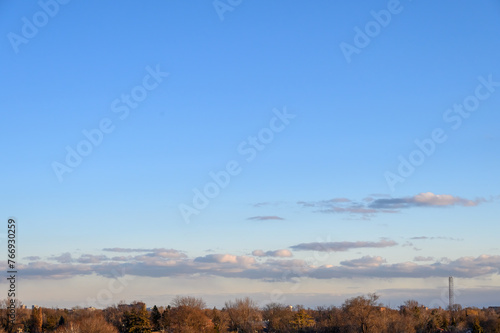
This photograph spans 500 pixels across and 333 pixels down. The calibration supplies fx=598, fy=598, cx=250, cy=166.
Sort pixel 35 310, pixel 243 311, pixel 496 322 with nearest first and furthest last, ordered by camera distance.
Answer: pixel 496 322
pixel 35 310
pixel 243 311

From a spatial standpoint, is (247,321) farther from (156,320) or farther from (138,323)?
(138,323)

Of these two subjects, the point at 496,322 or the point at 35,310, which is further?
the point at 35,310

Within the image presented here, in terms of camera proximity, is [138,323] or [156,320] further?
[156,320]

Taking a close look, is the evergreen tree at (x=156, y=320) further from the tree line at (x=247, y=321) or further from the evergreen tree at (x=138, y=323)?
the evergreen tree at (x=138, y=323)

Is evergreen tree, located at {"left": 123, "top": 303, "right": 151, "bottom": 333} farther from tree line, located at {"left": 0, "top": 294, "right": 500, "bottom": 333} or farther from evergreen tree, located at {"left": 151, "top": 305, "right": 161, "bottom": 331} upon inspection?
evergreen tree, located at {"left": 151, "top": 305, "right": 161, "bottom": 331}

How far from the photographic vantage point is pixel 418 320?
Result: 357 ft

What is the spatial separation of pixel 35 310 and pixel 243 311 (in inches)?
1566

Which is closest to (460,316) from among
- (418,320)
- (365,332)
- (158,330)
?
(418,320)

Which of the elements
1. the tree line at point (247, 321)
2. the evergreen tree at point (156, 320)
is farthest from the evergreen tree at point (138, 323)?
the evergreen tree at point (156, 320)

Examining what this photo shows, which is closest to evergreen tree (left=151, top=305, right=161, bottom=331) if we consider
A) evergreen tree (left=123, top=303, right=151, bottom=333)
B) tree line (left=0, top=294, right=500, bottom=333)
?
tree line (left=0, top=294, right=500, bottom=333)

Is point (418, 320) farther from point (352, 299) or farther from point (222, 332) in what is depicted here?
point (222, 332)

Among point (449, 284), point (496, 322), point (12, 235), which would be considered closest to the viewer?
point (12, 235)

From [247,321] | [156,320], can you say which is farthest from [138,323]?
[247,321]

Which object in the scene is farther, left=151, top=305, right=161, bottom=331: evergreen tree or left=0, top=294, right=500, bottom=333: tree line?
left=151, top=305, right=161, bottom=331: evergreen tree
